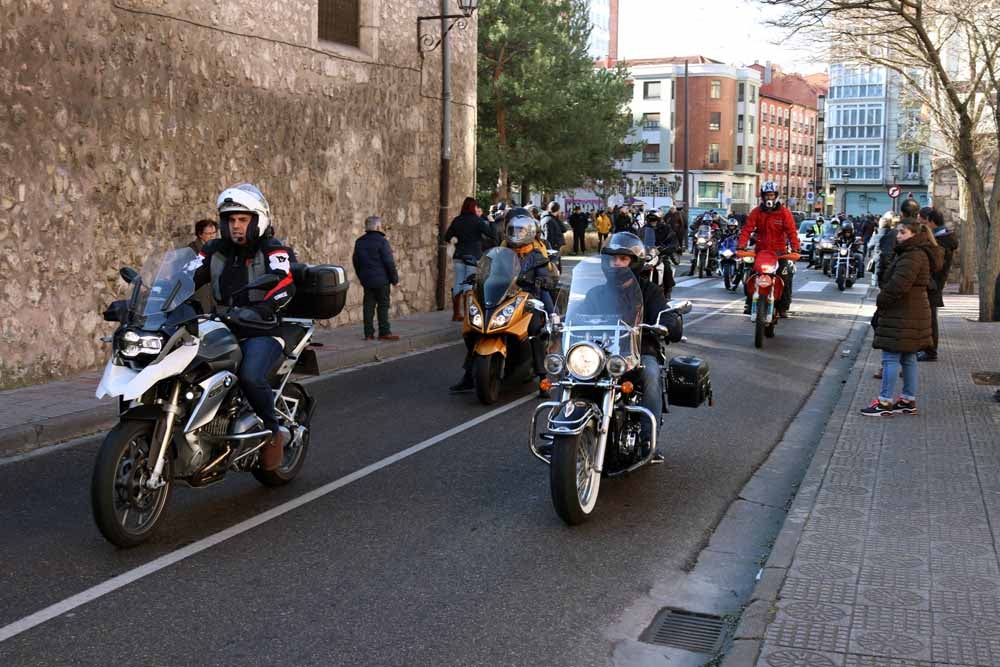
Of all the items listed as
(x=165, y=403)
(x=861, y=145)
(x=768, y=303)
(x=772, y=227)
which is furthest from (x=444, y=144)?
(x=861, y=145)

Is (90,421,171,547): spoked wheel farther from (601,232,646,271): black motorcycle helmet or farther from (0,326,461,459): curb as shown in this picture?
(0,326,461,459): curb

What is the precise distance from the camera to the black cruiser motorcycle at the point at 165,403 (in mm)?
5414

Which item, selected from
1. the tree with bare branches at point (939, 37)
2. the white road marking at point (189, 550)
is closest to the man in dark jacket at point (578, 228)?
the tree with bare branches at point (939, 37)

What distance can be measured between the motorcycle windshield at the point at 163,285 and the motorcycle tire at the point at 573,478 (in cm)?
207

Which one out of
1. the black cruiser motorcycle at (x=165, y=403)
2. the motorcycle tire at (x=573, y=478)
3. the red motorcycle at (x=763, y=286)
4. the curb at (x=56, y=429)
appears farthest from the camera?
the red motorcycle at (x=763, y=286)

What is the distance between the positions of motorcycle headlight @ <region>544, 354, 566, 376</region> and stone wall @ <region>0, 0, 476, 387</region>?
6.36 meters

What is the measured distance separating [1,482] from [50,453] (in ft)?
3.25

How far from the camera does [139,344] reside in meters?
5.44

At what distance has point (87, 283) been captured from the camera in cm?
1160

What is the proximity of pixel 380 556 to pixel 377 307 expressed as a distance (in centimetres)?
934

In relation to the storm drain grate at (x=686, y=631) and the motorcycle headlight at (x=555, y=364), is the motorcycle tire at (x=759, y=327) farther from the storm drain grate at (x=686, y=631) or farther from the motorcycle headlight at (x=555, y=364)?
the storm drain grate at (x=686, y=631)

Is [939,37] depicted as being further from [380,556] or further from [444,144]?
[380,556]

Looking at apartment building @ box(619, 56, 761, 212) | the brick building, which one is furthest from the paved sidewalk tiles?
the brick building

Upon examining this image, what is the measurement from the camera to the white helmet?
20.6 feet
